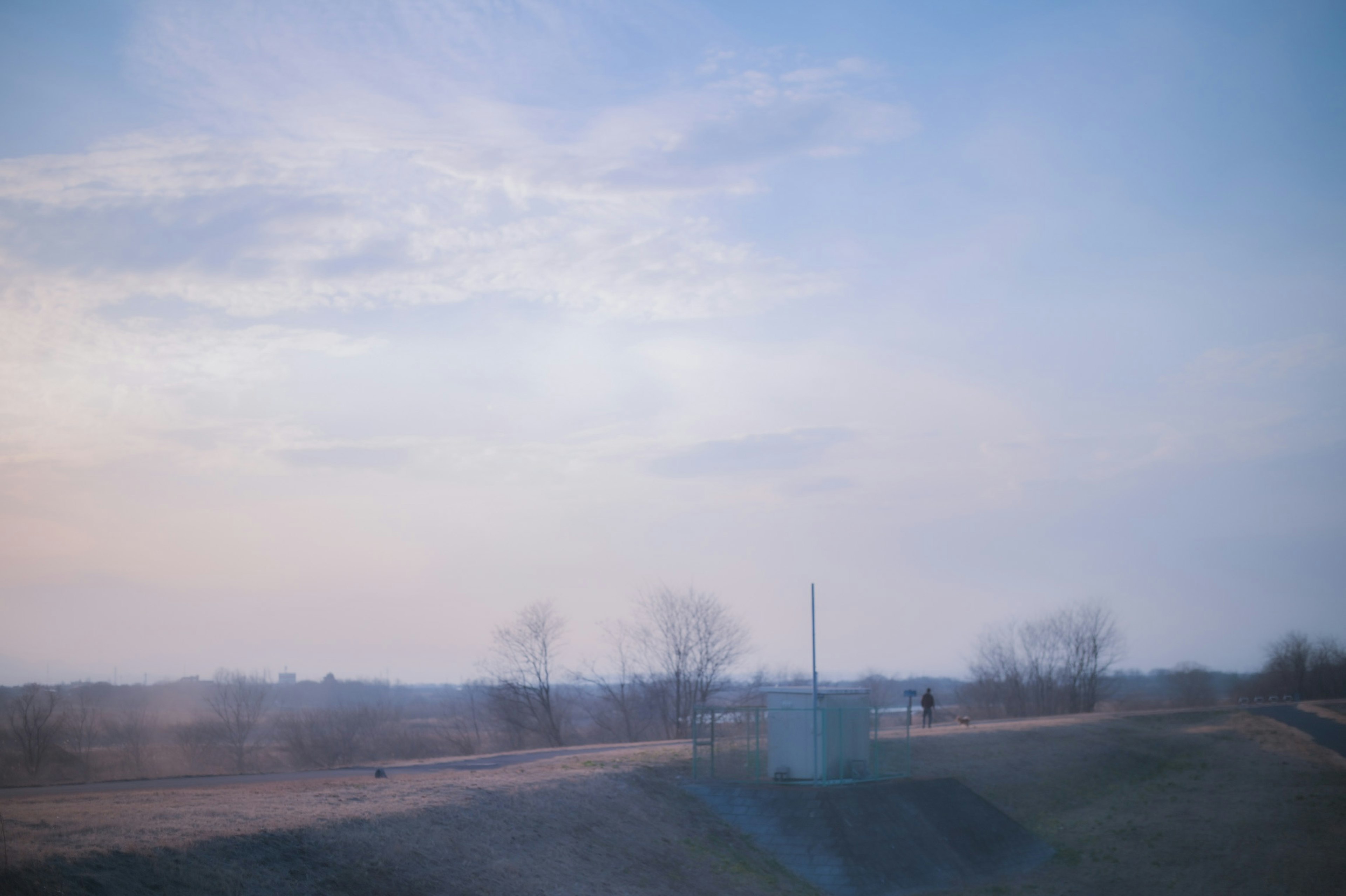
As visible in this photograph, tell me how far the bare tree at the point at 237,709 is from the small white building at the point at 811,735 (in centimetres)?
3369

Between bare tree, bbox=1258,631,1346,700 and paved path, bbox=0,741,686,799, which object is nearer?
paved path, bbox=0,741,686,799

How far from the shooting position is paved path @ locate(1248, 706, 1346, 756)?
39381 mm

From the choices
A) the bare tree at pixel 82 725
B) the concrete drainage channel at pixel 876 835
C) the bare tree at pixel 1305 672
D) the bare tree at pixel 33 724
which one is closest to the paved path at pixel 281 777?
the concrete drainage channel at pixel 876 835

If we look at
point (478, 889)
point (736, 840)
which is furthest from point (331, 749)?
point (478, 889)

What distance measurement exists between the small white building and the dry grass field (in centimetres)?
297

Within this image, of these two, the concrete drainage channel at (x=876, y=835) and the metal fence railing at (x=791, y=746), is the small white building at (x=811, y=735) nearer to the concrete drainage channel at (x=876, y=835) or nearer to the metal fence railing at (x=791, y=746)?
the metal fence railing at (x=791, y=746)

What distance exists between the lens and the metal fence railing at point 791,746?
84.1 ft

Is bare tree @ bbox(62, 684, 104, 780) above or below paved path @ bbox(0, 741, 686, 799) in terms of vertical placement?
below

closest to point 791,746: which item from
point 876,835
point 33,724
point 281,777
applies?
point 876,835

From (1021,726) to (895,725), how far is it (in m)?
5.77

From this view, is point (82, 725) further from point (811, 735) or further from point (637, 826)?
point (811, 735)

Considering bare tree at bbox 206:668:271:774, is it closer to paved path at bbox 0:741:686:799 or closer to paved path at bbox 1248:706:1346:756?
paved path at bbox 0:741:686:799

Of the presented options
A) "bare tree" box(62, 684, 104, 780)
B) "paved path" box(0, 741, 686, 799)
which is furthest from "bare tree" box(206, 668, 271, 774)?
"paved path" box(0, 741, 686, 799)

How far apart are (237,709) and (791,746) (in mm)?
45639
